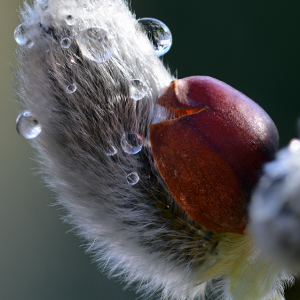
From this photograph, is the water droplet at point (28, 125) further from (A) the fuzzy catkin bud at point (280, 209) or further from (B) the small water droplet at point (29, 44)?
(A) the fuzzy catkin bud at point (280, 209)

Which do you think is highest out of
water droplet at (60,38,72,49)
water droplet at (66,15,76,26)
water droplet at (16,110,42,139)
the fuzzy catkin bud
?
water droplet at (66,15,76,26)

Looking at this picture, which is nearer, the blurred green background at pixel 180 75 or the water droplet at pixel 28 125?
the water droplet at pixel 28 125

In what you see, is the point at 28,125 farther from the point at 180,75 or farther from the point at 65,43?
the point at 180,75

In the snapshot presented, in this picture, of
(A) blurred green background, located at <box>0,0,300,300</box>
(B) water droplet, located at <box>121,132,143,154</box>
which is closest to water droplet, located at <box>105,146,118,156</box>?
(B) water droplet, located at <box>121,132,143,154</box>

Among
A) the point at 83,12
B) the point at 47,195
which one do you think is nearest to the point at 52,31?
the point at 83,12

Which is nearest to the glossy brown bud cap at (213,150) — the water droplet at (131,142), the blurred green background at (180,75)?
the water droplet at (131,142)

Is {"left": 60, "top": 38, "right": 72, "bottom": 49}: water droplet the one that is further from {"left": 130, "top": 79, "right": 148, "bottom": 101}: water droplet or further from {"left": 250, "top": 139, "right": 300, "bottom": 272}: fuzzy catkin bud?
{"left": 250, "top": 139, "right": 300, "bottom": 272}: fuzzy catkin bud
